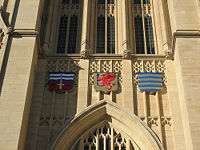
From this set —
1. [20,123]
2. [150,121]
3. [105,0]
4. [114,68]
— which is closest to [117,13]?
[105,0]

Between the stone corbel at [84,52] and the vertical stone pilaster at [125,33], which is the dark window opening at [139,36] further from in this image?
the stone corbel at [84,52]

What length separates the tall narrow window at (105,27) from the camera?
21.1 metres

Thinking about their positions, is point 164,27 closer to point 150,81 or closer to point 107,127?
point 150,81

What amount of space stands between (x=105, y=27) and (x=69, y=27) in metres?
2.11

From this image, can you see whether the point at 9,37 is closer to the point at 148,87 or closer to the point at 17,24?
the point at 17,24

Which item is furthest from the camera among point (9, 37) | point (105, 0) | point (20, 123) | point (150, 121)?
point (105, 0)

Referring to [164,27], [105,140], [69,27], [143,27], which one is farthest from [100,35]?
[105,140]

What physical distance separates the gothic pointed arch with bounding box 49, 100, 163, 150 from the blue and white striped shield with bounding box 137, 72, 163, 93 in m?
1.72

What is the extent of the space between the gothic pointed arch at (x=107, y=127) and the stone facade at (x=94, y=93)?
0.04 m

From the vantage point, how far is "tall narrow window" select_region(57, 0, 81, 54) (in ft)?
69.7

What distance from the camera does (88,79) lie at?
61.7ft

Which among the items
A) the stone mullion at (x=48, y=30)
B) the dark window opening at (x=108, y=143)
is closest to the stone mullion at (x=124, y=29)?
the stone mullion at (x=48, y=30)

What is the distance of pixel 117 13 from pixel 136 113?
24.3 feet

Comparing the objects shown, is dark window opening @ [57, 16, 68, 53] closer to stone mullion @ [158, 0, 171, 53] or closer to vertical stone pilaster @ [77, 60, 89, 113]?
vertical stone pilaster @ [77, 60, 89, 113]
